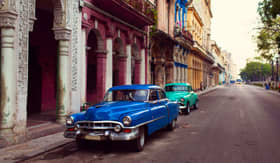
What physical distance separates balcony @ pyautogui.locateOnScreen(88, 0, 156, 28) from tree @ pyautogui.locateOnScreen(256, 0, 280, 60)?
39.9 ft

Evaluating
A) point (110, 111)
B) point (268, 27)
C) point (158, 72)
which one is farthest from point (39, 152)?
point (268, 27)

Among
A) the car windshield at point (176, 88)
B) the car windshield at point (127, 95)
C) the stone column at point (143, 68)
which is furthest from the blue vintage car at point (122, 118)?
the stone column at point (143, 68)

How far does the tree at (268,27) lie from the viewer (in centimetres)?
2812

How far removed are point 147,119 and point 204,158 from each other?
67.3 inches

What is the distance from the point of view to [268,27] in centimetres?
3120

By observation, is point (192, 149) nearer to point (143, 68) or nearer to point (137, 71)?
point (137, 71)

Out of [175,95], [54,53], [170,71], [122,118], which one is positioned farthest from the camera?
[170,71]

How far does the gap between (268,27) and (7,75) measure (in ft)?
104

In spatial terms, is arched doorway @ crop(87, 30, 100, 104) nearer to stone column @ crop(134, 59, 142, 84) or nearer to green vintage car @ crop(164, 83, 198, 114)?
stone column @ crop(134, 59, 142, 84)

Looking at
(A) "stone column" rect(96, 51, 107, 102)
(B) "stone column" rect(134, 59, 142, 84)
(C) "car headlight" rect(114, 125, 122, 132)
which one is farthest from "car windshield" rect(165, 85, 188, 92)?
(C) "car headlight" rect(114, 125, 122, 132)

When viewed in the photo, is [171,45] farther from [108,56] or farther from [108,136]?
[108,136]

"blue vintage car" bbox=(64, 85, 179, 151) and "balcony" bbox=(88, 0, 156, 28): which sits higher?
"balcony" bbox=(88, 0, 156, 28)

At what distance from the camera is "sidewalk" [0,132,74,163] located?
5.75 m

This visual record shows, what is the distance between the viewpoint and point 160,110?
7613 millimetres
